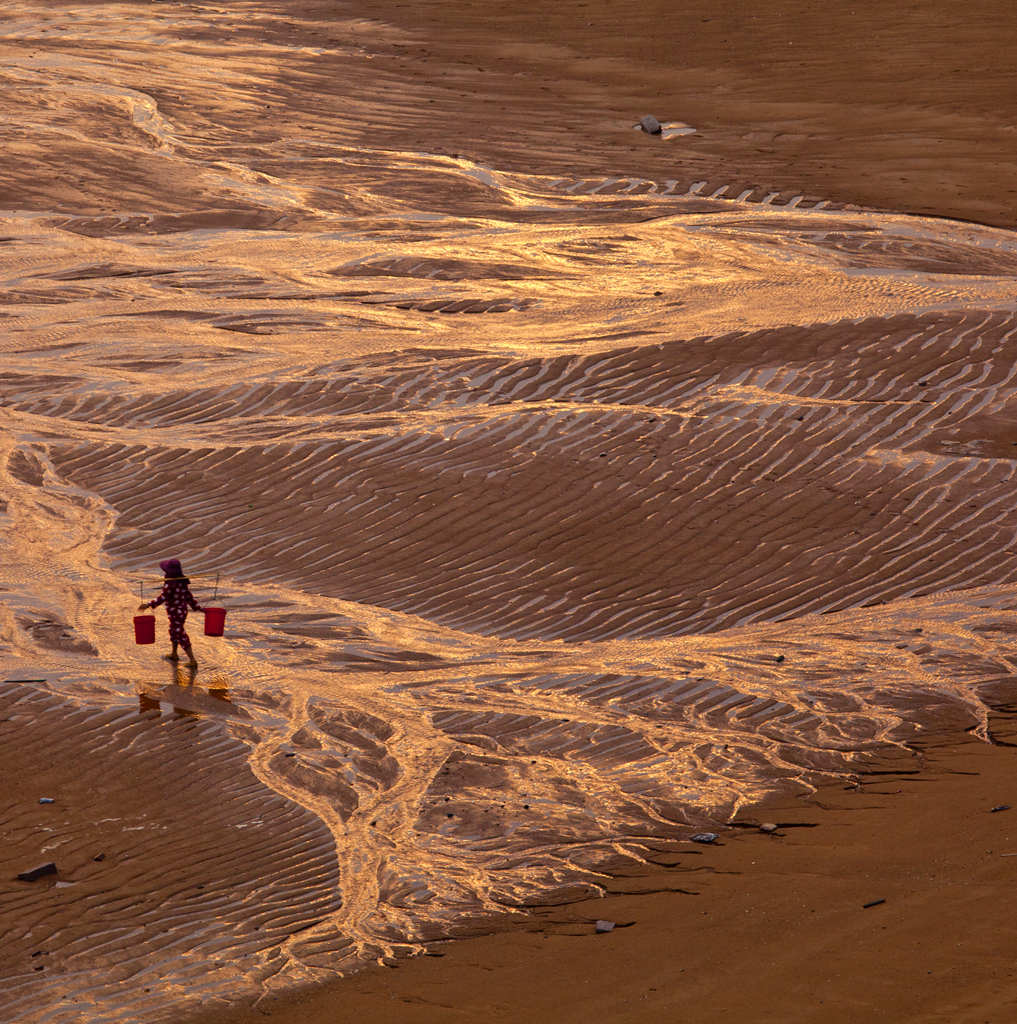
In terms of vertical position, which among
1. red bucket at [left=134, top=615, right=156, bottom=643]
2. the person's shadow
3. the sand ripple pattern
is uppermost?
red bucket at [left=134, top=615, right=156, bottom=643]

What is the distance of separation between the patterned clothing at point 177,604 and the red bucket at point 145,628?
13cm

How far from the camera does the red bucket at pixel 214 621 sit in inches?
446

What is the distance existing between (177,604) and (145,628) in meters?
0.28

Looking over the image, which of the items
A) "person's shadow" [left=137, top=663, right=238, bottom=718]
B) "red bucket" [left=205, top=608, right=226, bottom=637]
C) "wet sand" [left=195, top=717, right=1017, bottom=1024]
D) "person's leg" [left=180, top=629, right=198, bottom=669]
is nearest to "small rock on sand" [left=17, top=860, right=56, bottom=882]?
"wet sand" [left=195, top=717, right=1017, bottom=1024]

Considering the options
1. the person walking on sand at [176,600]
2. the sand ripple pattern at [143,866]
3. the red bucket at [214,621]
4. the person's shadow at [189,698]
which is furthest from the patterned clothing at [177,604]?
the sand ripple pattern at [143,866]

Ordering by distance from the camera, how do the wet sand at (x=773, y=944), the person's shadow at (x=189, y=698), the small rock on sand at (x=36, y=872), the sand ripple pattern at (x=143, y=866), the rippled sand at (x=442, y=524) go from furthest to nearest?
the person's shadow at (x=189, y=698)
the rippled sand at (x=442, y=524)
the small rock on sand at (x=36, y=872)
the sand ripple pattern at (x=143, y=866)
the wet sand at (x=773, y=944)

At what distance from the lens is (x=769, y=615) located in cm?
1216

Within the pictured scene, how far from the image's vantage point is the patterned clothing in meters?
11.3

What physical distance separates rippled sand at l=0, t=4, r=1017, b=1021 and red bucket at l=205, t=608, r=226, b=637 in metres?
0.39

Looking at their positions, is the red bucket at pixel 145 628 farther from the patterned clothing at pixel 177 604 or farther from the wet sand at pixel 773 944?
the wet sand at pixel 773 944

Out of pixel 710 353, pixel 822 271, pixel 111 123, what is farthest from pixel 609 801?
pixel 111 123

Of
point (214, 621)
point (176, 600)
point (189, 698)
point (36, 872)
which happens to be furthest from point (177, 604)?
point (36, 872)

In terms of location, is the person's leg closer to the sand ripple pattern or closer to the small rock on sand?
the sand ripple pattern

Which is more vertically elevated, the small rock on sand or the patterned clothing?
the patterned clothing
